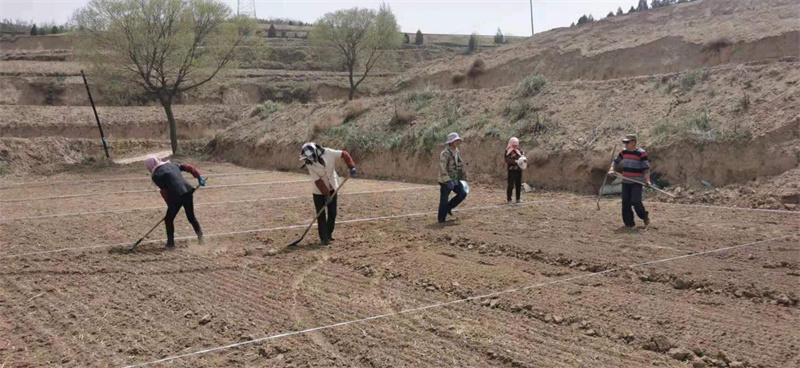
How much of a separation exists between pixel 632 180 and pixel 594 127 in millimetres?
7318

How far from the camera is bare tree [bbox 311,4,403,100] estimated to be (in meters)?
49.4

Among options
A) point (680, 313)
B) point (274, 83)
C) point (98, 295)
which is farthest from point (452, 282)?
point (274, 83)

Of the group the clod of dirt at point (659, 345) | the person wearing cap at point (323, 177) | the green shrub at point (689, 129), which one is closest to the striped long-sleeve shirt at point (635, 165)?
the person wearing cap at point (323, 177)

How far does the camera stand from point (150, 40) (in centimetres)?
2986

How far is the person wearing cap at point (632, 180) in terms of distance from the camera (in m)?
10.4

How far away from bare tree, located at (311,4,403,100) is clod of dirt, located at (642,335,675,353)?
146 feet

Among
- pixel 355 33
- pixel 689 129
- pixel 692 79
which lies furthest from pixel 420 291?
pixel 355 33

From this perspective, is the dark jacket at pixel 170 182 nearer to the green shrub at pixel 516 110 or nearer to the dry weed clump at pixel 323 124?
the green shrub at pixel 516 110

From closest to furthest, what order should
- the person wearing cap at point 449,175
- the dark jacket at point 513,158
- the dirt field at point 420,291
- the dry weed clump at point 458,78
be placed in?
the dirt field at point 420,291 < the person wearing cap at point 449,175 < the dark jacket at point 513,158 < the dry weed clump at point 458,78

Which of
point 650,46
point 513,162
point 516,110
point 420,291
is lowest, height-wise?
point 420,291

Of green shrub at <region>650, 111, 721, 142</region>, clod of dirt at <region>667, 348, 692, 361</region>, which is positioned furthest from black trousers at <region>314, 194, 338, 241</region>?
green shrub at <region>650, 111, 721, 142</region>

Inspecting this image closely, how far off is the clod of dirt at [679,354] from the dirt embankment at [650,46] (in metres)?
19.8

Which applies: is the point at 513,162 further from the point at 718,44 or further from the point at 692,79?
the point at 718,44

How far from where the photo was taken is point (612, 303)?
650 centimetres
